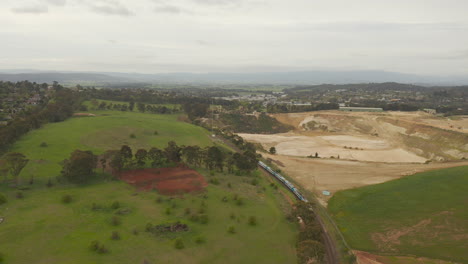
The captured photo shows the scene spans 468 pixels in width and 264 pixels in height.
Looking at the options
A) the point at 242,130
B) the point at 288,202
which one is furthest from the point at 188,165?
the point at 242,130

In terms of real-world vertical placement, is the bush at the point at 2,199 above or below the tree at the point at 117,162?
below

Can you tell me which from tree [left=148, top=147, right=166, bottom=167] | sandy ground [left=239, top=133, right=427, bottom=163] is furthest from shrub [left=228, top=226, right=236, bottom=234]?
sandy ground [left=239, top=133, right=427, bottom=163]

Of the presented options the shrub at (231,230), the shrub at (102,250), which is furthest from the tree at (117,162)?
the shrub at (231,230)

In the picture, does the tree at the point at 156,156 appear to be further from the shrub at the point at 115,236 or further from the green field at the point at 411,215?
the green field at the point at 411,215

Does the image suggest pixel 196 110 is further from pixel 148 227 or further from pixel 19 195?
pixel 148 227

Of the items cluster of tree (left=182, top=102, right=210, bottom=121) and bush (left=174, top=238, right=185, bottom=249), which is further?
cluster of tree (left=182, top=102, right=210, bottom=121)

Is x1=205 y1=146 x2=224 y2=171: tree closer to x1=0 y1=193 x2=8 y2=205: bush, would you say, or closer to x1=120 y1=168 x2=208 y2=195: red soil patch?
x1=120 y1=168 x2=208 y2=195: red soil patch
